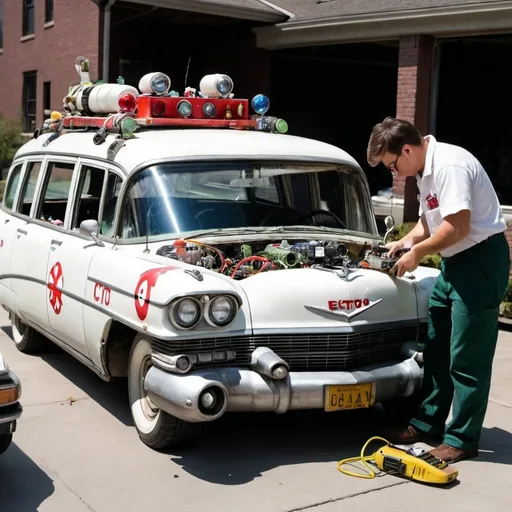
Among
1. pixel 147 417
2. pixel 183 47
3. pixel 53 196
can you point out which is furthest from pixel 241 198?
pixel 183 47

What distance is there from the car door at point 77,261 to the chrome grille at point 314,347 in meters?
0.82

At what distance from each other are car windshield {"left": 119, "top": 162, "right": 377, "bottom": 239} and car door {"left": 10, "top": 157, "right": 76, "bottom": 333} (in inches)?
39.0

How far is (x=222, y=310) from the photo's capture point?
15.2 ft

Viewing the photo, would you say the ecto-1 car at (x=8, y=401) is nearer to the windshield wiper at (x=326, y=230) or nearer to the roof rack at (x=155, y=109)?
the windshield wiper at (x=326, y=230)

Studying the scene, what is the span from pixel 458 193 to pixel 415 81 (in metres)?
8.09

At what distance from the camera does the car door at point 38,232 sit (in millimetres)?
6316

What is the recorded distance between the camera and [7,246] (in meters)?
7.07

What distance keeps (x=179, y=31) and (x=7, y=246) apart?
11.6 m

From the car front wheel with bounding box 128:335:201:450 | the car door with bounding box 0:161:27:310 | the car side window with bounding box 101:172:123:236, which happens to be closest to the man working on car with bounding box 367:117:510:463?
the car front wheel with bounding box 128:335:201:450

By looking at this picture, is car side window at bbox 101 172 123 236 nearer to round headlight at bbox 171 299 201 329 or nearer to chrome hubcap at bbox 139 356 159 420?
chrome hubcap at bbox 139 356 159 420

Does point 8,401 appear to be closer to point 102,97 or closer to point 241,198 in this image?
point 241,198

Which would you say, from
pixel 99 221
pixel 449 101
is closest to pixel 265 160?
pixel 99 221

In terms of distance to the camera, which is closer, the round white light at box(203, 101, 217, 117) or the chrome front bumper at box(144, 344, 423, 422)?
the chrome front bumper at box(144, 344, 423, 422)

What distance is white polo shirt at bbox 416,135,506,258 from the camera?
4.68 metres
